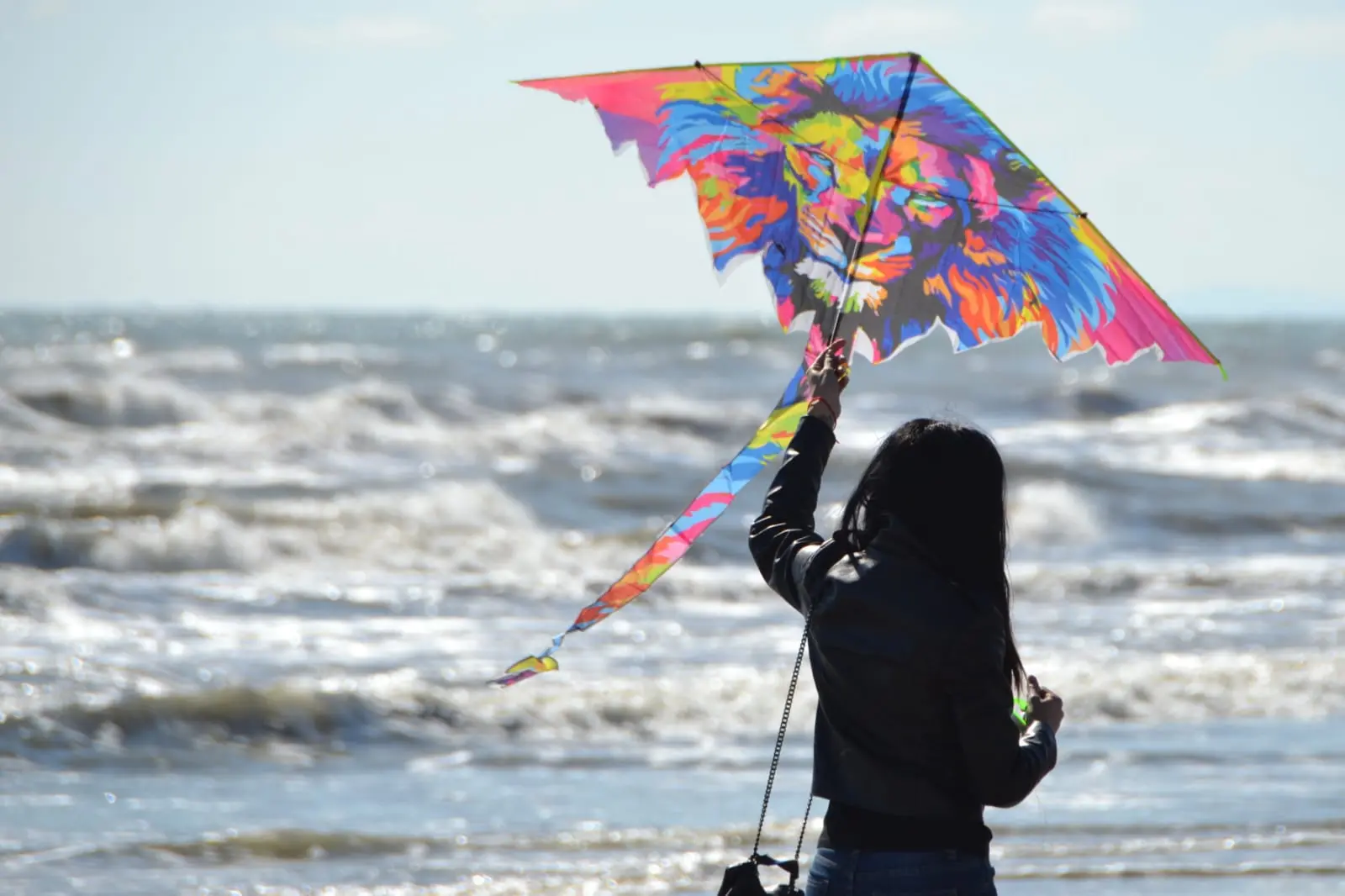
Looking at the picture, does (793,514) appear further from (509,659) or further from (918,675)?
(509,659)

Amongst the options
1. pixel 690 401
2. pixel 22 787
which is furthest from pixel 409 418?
pixel 22 787

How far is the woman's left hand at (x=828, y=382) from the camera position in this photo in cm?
271

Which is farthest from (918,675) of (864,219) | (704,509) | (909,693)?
(864,219)

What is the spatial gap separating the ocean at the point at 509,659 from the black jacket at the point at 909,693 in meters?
0.37

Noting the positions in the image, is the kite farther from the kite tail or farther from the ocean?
the ocean

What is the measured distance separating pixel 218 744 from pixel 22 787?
40.9 inches

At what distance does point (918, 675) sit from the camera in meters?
2.30

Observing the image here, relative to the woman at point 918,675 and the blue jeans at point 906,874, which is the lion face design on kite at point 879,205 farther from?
the blue jeans at point 906,874

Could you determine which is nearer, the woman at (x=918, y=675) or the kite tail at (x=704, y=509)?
the woman at (x=918, y=675)

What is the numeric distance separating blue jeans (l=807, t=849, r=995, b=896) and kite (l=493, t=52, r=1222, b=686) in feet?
2.35

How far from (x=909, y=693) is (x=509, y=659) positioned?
7.52 meters

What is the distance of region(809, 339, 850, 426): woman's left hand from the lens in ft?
8.89

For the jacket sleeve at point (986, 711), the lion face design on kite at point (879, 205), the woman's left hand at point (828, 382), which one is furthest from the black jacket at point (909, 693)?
the lion face design on kite at point (879, 205)

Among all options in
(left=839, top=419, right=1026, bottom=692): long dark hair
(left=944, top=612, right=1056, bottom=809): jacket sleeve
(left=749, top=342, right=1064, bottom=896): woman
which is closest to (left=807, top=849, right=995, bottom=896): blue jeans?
(left=749, top=342, right=1064, bottom=896): woman
